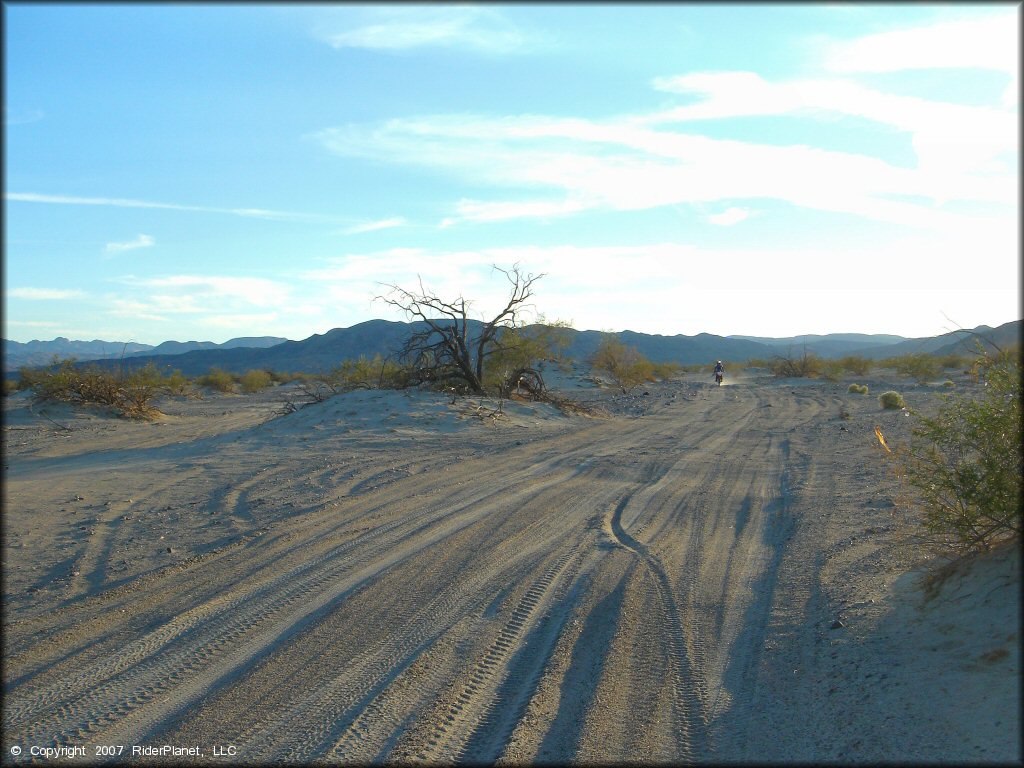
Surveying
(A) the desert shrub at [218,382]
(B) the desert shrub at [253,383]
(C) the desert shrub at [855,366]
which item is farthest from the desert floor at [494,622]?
(C) the desert shrub at [855,366]

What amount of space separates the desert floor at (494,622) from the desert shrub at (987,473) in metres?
0.38

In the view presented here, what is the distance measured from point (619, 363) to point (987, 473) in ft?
140

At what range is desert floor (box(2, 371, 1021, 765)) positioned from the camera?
167 inches

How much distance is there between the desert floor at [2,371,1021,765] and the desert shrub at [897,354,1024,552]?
1.23 ft

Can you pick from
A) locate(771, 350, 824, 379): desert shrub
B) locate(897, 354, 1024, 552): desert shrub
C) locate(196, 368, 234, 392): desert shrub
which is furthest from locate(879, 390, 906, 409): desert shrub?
locate(196, 368, 234, 392): desert shrub

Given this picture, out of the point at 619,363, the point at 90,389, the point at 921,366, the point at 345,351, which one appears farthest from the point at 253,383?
the point at 345,351

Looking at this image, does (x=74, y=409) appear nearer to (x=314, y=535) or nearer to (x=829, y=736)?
(x=314, y=535)

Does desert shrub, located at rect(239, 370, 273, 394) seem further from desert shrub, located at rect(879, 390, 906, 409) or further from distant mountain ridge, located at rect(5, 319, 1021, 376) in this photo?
desert shrub, located at rect(879, 390, 906, 409)

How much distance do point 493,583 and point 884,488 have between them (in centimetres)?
772

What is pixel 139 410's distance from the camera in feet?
80.8

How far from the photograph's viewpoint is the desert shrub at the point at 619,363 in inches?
1777

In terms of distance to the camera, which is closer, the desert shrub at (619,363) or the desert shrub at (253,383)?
the desert shrub at (619,363)

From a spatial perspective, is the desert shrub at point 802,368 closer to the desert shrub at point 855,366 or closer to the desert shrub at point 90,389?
the desert shrub at point 855,366

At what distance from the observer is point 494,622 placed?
6008 millimetres
